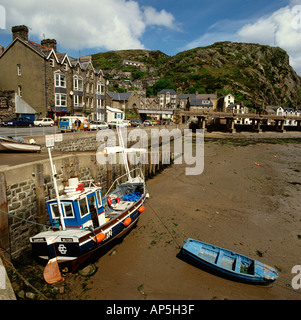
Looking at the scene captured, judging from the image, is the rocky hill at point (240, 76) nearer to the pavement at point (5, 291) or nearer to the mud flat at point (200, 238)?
the mud flat at point (200, 238)

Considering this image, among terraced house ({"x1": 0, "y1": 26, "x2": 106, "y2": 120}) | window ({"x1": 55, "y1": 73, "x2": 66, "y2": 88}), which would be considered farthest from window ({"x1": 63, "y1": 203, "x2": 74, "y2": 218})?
window ({"x1": 55, "y1": 73, "x2": 66, "y2": 88})

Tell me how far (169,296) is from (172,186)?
11518 millimetres

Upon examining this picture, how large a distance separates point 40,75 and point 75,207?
3586 centimetres

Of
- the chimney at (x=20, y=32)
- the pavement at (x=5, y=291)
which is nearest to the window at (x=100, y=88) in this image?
the chimney at (x=20, y=32)

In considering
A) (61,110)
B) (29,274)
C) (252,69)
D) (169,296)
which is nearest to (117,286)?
(169,296)

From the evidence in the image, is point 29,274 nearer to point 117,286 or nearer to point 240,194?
point 117,286

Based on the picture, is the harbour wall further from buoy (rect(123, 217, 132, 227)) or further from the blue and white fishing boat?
buoy (rect(123, 217, 132, 227))

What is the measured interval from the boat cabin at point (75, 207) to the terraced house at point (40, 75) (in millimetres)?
32867

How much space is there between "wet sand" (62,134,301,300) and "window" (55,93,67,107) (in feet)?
90.5

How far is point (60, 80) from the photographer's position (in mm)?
39094

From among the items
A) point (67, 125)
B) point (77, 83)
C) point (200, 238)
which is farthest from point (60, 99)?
point (200, 238)

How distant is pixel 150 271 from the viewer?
9.11 metres

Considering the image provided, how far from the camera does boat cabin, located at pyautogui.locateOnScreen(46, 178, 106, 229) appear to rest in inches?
354

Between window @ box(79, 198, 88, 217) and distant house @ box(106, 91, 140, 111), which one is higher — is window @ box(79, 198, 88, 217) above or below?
below
